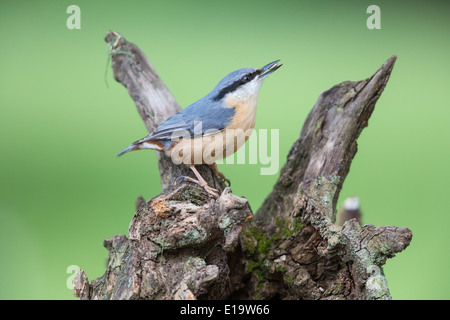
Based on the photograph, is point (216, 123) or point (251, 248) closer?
point (251, 248)

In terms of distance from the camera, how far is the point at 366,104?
2.65 m

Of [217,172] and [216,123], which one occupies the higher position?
[216,123]

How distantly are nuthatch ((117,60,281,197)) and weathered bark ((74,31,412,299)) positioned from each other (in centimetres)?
42

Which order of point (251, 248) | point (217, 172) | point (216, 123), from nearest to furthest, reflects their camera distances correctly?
point (251, 248)
point (216, 123)
point (217, 172)

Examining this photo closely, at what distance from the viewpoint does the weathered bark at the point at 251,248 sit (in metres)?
2.06

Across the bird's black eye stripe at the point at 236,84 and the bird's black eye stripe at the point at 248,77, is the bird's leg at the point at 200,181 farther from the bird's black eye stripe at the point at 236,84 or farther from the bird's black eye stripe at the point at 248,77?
the bird's black eye stripe at the point at 248,77

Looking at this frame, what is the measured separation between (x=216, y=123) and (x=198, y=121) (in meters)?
0.10

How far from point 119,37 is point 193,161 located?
129 cm

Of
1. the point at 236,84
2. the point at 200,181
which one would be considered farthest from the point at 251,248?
the point at 236,84

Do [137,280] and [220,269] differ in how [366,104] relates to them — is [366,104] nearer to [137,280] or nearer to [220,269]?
[220,269]

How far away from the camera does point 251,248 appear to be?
2309 mm

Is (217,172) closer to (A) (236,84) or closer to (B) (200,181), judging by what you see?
(B) (200,181)

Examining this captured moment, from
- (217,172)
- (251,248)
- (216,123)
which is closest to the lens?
(251,248)

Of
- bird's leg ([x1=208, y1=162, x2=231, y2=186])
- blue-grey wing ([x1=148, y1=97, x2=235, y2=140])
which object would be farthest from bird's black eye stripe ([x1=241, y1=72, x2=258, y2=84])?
bird's leg ([x1=208, y1=162, x2=231, y2=186])
